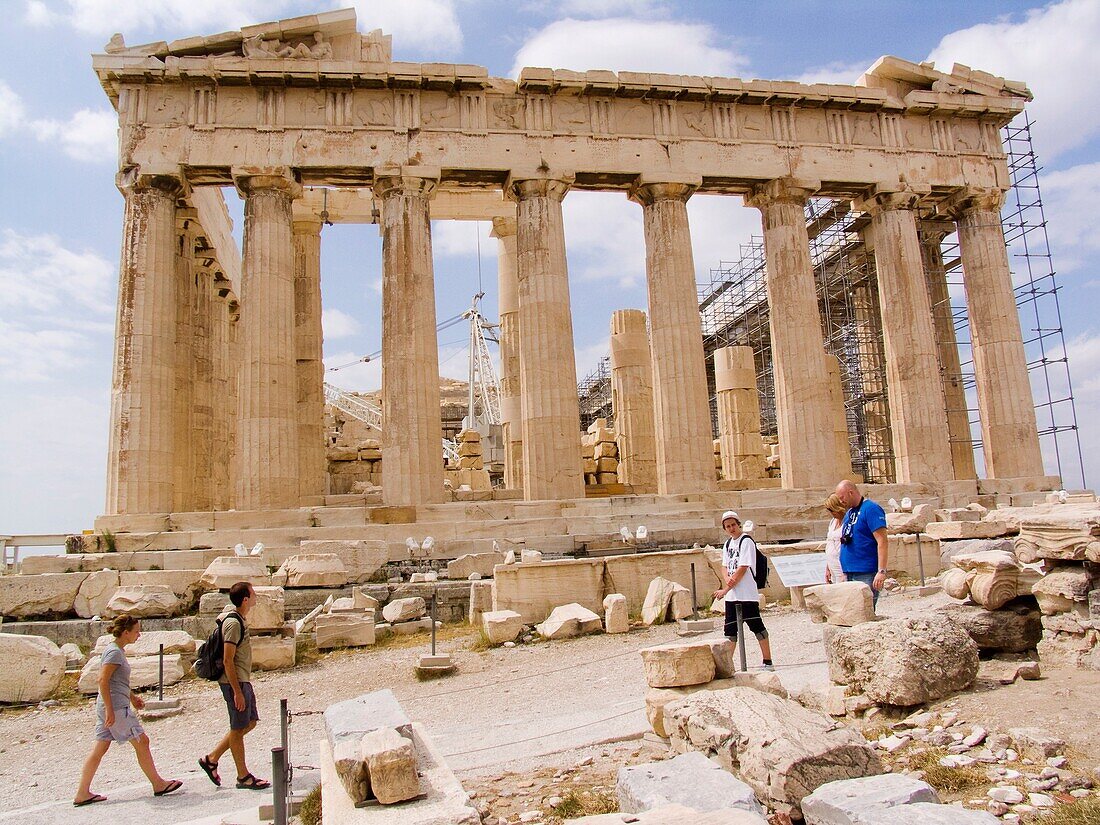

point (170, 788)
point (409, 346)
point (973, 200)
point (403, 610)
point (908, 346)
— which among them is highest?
point (973, 200)

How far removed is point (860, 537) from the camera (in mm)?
7707

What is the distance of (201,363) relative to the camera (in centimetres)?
2222

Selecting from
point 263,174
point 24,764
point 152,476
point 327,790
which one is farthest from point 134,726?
point 263,174

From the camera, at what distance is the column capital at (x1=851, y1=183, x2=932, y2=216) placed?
2172cm

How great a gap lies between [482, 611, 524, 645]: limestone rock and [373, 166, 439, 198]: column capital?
11.3 m

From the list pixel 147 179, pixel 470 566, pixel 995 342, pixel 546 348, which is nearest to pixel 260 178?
pixel 147 179

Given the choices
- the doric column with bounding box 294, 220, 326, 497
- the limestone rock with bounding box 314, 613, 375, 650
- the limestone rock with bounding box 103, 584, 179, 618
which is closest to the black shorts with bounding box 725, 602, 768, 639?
the limestone rock with bounding box 314, 613, 375, 650

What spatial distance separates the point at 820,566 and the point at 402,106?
15.2 meters

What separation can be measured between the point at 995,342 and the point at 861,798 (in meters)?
20.7

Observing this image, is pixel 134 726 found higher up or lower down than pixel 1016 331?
lower down

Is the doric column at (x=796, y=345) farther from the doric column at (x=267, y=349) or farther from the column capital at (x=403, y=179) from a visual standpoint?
the doric column at (x=267, y=349)

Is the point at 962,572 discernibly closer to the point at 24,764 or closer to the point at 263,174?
the point at 24,764

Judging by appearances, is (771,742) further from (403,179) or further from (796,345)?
(403,179)

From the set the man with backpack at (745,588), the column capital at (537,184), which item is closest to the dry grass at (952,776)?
the man with backpack at (745,588)
